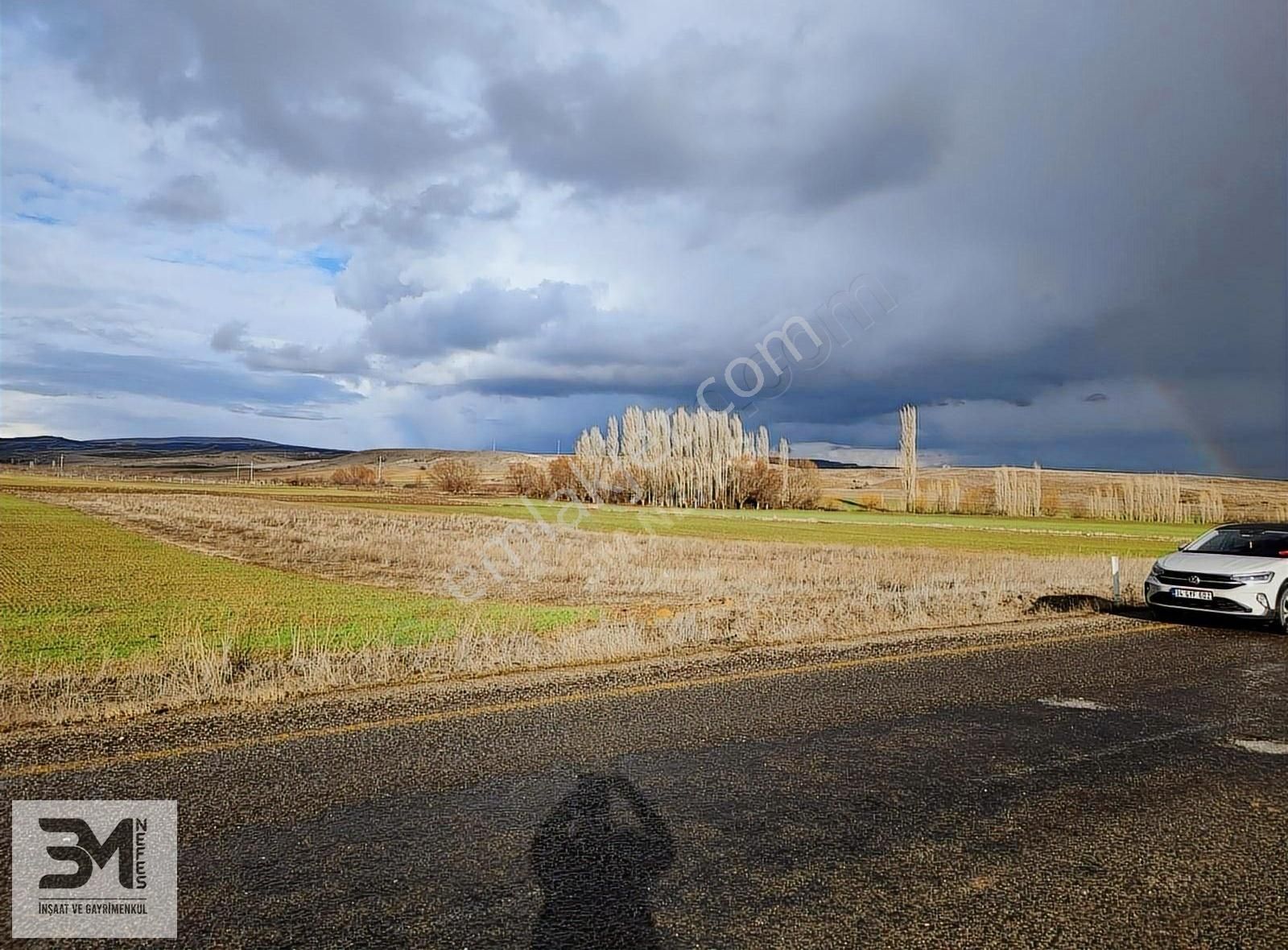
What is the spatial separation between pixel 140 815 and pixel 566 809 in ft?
7.36

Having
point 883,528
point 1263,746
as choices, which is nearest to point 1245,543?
point 1263,746

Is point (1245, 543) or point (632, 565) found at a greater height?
point (1245, 543)

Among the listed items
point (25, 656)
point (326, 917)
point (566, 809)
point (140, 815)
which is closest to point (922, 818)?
point (566, 809)

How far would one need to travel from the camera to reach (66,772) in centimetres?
498

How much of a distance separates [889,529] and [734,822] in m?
59.7

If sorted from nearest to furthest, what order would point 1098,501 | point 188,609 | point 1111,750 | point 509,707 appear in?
1. point 1111,750
2. point 509,707
3. point 188,609
4. point 1098,501

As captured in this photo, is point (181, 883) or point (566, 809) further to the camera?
point (566, 809)

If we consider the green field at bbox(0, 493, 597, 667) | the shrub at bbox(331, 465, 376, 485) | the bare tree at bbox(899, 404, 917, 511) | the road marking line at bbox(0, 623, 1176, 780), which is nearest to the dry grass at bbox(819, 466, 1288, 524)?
the bare tree at bbox(899, 404, 917, 511)

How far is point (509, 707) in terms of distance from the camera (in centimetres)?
683

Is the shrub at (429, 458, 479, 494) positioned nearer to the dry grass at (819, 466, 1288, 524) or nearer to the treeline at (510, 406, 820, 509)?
the treeline at (510, 406, 820, 509)

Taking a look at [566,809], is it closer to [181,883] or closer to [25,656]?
[181,883]

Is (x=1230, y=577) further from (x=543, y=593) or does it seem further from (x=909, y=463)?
(x=909, y=463)

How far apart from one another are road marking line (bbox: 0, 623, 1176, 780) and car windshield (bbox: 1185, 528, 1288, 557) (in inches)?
139

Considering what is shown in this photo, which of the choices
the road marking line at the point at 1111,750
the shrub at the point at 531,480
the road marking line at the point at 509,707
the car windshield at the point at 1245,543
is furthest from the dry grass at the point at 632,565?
the shrub at the point at 531,480
